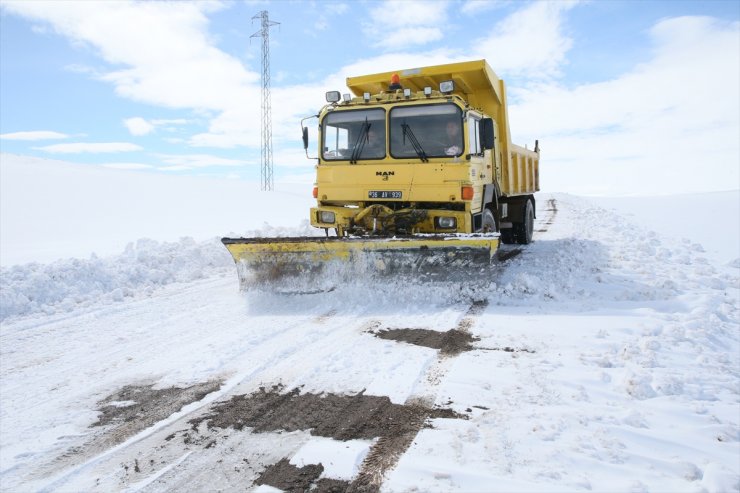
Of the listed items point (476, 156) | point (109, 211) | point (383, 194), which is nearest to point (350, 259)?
point (383, 194)

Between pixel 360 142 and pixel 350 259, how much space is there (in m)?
2.19

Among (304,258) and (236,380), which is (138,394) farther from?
(304,258)

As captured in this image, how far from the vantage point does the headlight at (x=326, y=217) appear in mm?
7441

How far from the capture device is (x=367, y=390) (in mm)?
3289

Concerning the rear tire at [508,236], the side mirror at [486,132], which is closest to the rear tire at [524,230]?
the rear tire at [508,236]

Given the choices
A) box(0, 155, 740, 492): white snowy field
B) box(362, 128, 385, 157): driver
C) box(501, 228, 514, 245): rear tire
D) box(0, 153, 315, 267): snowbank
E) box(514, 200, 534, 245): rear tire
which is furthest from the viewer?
box(0, 153, 315, 267): snowbank

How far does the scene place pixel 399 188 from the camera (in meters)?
7.09

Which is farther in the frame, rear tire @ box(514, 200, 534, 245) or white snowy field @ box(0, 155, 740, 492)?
rear tire @ box(514, 200, 534, 245)

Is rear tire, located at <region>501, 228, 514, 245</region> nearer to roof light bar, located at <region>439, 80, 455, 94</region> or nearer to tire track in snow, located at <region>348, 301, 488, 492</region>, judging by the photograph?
roof light bar, located at <region>439, 80, 455, 94</region>

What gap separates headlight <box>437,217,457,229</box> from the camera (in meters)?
6.89

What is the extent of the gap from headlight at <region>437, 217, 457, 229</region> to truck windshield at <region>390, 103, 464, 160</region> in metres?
0.89

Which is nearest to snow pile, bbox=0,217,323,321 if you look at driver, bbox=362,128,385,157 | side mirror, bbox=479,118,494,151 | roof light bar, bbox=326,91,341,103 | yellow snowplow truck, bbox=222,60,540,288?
yellow snowplow truck, bbox=222,60,540,288

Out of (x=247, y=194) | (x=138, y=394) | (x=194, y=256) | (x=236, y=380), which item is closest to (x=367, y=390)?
(x=236, y=380)

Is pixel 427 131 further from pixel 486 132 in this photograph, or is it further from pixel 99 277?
pixel 99 277
